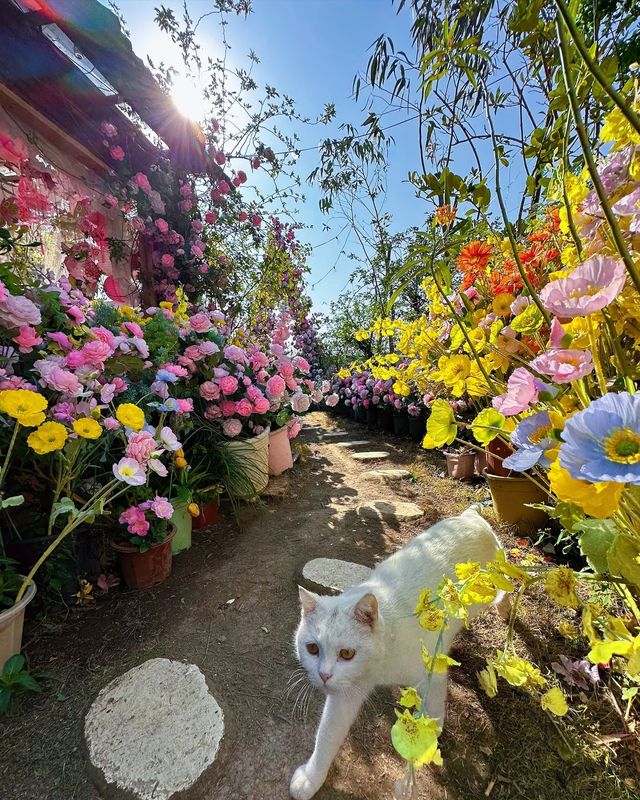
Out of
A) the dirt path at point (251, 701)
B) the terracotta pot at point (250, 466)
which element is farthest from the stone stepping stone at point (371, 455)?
the dirt path at point (251, 701)

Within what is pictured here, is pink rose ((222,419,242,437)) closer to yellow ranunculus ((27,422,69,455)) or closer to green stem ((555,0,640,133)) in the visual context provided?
yellow ranunculus ((27,422,69,455))

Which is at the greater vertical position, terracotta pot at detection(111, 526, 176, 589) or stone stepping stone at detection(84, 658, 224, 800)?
terracotta pot at detection(111, 526, 176, 589)

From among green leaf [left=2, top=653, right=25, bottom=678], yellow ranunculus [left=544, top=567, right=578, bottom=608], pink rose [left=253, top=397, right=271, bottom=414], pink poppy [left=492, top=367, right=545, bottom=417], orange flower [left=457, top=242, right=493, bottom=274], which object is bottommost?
green leaf [left=2, top=653, right=25, bottom=678]

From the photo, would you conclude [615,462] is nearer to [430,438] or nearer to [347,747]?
[430,438]

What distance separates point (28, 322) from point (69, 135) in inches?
107

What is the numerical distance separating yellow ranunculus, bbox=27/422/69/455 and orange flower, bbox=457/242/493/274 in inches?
52.9

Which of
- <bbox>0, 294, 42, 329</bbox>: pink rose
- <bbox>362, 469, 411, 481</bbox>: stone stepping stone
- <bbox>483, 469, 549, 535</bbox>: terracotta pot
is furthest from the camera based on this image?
<bbox>362, 469, 411, 481</bbox>: stone stepping stone

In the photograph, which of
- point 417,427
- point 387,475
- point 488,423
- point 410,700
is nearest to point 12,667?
point 410,700

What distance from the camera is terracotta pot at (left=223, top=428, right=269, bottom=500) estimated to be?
2.54 meters

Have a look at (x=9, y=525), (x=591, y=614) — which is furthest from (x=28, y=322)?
(x=591, y=614)

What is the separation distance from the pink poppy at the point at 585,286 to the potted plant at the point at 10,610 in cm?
164

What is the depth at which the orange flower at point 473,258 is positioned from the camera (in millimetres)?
1085

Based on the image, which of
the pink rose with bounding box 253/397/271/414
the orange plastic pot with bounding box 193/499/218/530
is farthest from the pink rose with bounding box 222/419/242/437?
the orange plastic pot with bounding box 193/499/218/530

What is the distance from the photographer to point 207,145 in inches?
144
